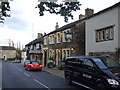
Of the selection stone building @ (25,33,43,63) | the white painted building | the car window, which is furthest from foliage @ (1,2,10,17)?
stone building @ (25,33,43,63)

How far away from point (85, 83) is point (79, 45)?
13471 millimetres

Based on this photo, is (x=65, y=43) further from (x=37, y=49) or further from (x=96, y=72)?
(x=37, y=49)

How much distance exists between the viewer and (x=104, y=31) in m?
16.8

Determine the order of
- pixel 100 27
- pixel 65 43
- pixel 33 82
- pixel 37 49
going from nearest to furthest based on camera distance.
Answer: pixel 33 82 < pixel 100 27 < pixel 65 43 < pixel 37 49

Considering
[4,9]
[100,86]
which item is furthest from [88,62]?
[4,9]

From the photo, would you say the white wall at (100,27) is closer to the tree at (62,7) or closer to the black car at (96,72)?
the black car at (96,72)

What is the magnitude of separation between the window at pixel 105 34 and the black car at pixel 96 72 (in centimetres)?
589

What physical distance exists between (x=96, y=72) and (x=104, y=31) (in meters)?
8.80

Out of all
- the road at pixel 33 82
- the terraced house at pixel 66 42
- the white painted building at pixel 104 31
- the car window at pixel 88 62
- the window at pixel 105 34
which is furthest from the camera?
the terraced house at pixel 66 42

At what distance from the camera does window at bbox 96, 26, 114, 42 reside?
1573 cm

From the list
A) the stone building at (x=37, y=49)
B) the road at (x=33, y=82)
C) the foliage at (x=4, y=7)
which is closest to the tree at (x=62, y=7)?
the foliage at (x=4, y=7)

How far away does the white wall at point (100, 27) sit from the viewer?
48.8ft

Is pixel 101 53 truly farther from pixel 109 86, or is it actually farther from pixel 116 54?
pixel 109 86

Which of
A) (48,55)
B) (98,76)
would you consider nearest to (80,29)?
(48,55)
